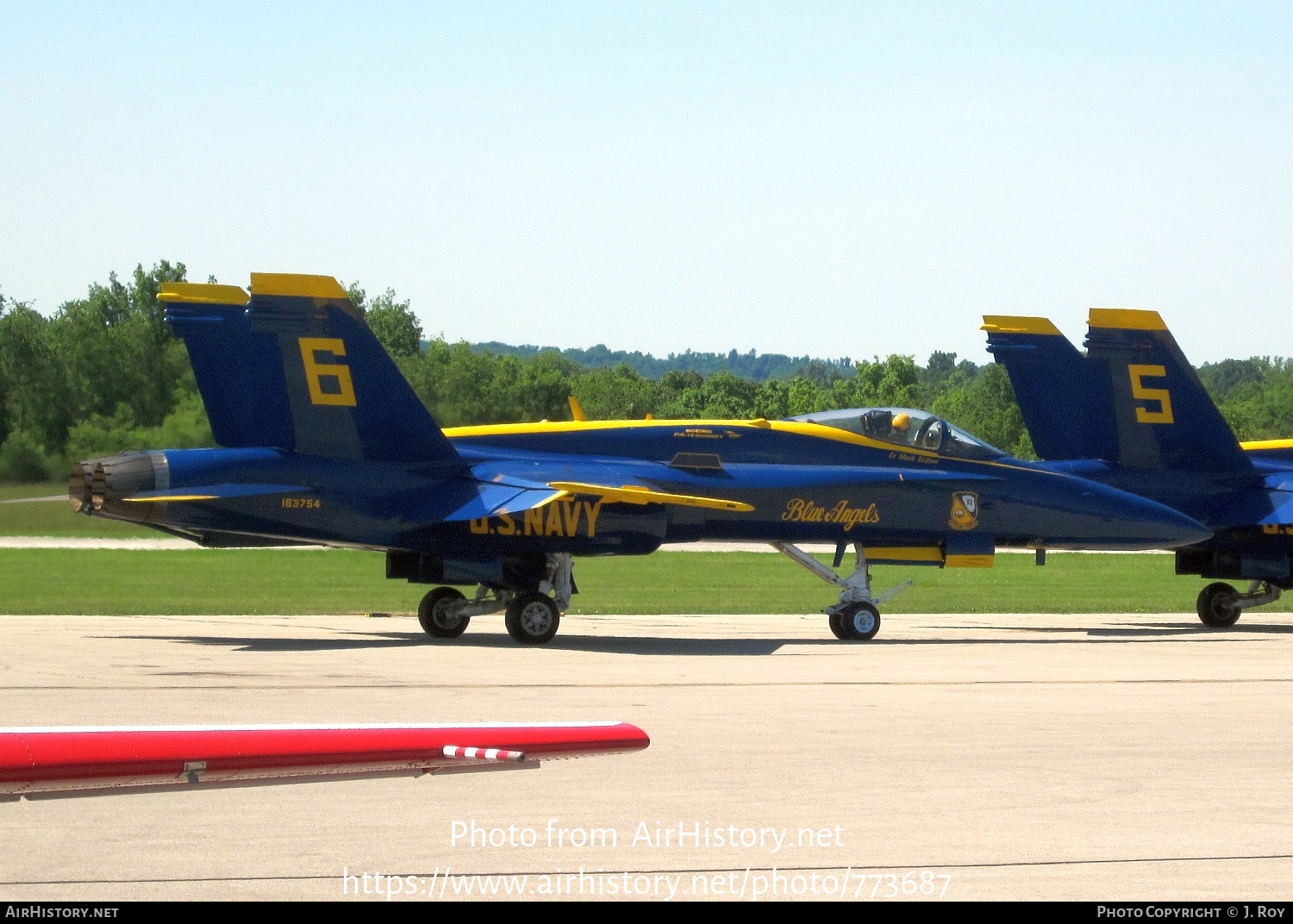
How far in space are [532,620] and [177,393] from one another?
34.2 meters

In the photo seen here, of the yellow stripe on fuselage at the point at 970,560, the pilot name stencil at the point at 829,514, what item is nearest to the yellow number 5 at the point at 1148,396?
the yellow stripe on fuselage at the point at 970,560

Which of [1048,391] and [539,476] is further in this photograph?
[1048,391]

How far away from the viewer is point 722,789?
10.0 metres

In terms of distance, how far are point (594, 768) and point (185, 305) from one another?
13250mm

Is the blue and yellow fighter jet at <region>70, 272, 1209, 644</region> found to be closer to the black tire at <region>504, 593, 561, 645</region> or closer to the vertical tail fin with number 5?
the black tire at <region>504, 593, 561, 645</region>

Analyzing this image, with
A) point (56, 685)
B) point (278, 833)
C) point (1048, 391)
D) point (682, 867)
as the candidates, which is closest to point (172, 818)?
point (278, 833)

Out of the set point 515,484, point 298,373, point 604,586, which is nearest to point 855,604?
point 515,484

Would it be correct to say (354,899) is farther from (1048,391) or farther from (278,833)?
(1048,391)

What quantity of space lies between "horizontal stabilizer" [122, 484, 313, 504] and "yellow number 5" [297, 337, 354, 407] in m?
1.17

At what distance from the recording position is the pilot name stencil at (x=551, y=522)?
2162 centimetres

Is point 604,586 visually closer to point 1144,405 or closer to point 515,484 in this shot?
point 1144,405

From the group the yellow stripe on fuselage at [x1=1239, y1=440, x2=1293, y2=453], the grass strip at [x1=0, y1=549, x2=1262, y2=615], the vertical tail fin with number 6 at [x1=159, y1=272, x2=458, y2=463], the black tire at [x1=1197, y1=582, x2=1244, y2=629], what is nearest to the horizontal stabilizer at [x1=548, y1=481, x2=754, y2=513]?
the vertical tail fin with number 6 at [x1=159, y1=272, x2=458, y2=463]

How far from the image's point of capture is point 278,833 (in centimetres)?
847

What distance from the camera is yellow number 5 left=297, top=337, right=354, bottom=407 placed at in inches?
834
